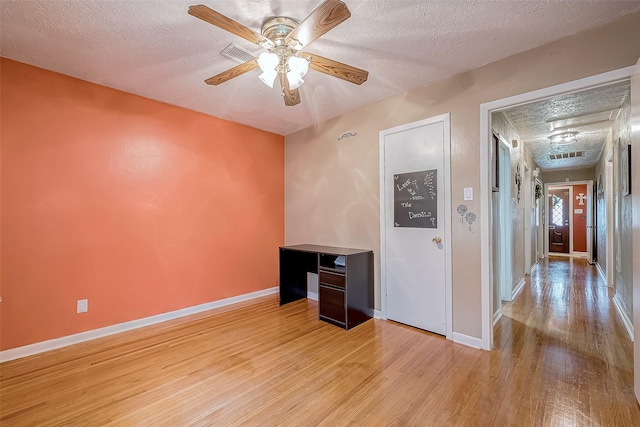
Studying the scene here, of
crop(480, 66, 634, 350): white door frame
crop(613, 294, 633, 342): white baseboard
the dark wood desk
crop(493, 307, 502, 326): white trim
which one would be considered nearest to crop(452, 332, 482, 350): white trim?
crop(480, 66, 634, 350): white door frame

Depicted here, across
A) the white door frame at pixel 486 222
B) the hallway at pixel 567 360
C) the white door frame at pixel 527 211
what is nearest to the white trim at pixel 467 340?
the white door frame at pixel 486 222

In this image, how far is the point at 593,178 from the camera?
23.6 feet

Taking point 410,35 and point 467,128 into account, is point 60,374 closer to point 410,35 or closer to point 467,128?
A: point 410,35

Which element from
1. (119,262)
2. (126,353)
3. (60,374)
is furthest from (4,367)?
(119,262)

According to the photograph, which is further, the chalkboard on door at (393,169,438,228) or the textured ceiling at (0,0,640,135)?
the chalkboard on door at (393,169,438,228)

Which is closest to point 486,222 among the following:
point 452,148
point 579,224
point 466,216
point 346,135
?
point 466,216

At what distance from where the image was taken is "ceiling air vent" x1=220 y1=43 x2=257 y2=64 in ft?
7.07

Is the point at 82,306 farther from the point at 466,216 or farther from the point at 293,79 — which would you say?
the point at 466,216

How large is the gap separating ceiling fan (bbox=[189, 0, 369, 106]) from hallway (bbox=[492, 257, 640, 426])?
8.15 feet

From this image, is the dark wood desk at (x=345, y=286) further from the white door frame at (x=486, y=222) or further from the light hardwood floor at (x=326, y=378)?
the white door frame at (x=486, y=222)

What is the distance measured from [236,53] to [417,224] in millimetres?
2270

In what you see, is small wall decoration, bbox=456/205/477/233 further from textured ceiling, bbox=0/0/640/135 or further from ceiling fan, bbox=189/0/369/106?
ceiling fan, bbox=189/0/369/106

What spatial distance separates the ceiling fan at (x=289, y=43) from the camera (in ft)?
5.06

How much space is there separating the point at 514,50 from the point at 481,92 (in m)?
0.36
